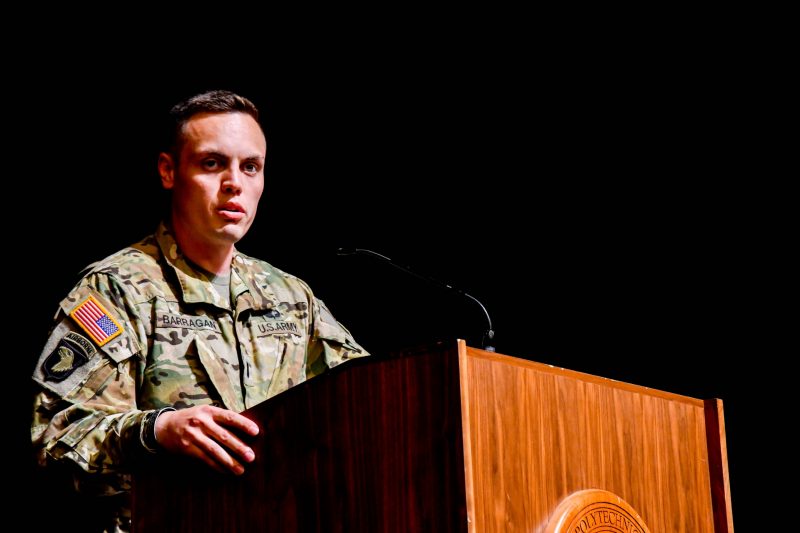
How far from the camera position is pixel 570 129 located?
3352 mm

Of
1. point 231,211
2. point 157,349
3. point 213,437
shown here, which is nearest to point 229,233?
point 231,211

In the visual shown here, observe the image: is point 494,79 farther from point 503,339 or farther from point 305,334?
point 305,334

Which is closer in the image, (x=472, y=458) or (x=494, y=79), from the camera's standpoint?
(x=472, y=458)

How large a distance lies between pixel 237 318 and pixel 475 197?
4.51 ft

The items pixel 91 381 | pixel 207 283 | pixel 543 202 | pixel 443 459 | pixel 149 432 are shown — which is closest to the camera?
pixel 443 459

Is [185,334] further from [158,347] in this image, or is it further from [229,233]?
[229,233]

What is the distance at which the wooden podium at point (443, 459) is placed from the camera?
4.12 ft

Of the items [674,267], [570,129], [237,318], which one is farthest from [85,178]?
[674,267]

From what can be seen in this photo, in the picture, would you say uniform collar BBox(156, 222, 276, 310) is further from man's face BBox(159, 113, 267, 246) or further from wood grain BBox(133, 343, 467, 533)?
wood grain BBox(133, 343, 467, 533)

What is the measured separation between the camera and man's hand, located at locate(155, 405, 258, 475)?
1.46 metres

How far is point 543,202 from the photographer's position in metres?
3.35

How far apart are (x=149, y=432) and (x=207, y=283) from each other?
2.14 feet

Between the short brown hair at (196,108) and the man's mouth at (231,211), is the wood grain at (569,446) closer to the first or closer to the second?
the man's mouth at (231,211)

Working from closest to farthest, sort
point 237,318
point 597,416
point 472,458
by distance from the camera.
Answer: point 472,458 < point 597,416 < point 237,318
